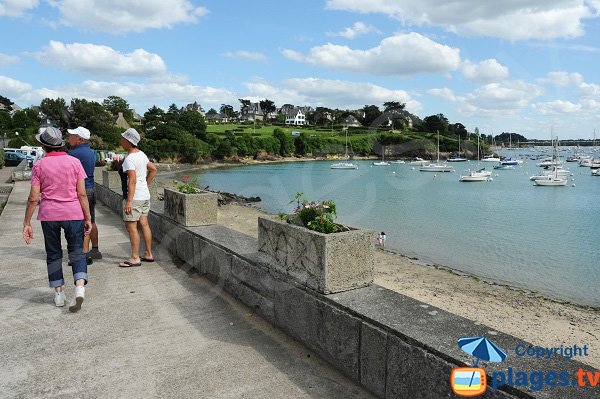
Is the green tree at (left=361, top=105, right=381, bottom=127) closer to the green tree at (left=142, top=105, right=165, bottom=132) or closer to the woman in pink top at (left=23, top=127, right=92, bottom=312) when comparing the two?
the green tree at (left=142, top=105, right=165, bottom=132)

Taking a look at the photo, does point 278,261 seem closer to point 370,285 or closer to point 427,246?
point 370,285

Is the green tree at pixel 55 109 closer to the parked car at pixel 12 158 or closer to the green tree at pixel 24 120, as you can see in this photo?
the green tree at pixel 24 120

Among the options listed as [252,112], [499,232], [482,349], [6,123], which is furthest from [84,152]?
[252,112]

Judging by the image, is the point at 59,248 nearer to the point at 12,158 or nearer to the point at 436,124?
the point at 12,158

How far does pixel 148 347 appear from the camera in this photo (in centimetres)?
395

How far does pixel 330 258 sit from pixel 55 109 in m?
86.3

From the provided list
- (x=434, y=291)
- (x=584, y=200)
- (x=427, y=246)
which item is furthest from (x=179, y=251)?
(x=584, y=200)

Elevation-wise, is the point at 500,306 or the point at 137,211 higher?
the point at 137,211

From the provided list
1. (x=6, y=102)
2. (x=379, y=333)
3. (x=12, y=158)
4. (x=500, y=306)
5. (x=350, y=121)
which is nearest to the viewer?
(x=379, y=333)

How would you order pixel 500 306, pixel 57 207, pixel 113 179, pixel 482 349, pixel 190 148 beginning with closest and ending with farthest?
pixel 482 349, pixel 57 207, pixel 500 306, pixel 113 179, pixel 190 148

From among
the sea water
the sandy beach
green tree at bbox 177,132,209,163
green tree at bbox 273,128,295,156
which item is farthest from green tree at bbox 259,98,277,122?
the sandy beach

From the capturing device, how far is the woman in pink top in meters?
4.76

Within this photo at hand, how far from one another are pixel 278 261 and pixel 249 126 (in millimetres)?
148585

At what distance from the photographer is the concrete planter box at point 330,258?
361 centimetres
